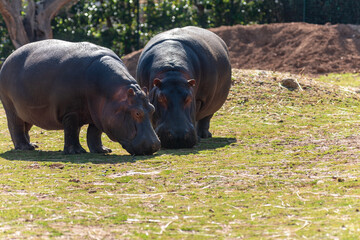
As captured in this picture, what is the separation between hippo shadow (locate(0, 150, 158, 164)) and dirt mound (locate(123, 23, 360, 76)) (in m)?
7.39

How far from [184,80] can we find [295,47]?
926 cm

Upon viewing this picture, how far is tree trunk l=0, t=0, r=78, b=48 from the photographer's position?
14602 mm

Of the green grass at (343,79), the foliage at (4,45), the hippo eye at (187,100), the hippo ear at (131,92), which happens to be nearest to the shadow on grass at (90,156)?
the hippo eye at (187,100)

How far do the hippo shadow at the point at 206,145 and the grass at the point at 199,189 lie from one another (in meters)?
0.01

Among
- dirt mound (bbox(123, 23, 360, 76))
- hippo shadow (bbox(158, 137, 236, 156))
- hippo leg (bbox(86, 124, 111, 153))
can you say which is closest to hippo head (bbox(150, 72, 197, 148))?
hippo shadow (bbox(158, 137, 236, 156))

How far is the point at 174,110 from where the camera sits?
24.0ft

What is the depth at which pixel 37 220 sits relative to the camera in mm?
4180

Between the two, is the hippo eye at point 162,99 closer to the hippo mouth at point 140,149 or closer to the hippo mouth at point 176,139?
the hippo mouth at point 176,139

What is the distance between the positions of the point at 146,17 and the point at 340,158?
12.9m

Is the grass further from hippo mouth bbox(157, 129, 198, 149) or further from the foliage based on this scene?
the foliage

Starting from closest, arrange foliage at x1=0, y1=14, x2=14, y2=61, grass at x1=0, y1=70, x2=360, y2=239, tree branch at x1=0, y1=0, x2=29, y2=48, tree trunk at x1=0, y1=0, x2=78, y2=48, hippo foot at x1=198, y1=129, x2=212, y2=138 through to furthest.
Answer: grass at x1=0, y1=70, x2=360, y2=239
hippo foot at x1=198, y1=129, x2=212, y2=138
tree branch at x1=0, y1=0, x2=29, y2=48
tree trunk at x1=0, y1=0, x2=78, y2=48
foliage at x1=0, y1=14, x2=14, y2=61

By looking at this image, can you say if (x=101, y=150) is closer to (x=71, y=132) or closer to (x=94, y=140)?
(x=94, y=140)

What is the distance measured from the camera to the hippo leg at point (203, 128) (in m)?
8.88

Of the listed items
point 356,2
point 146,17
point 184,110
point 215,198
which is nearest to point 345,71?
point 356,2
